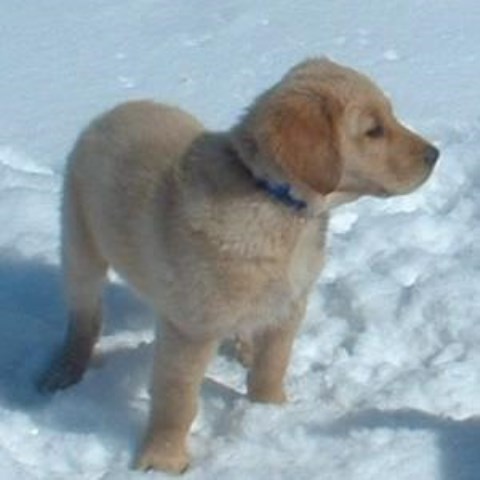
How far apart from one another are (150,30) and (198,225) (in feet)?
12.2

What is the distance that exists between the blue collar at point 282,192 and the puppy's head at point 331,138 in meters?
0.05

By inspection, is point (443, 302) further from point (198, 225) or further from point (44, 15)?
point (44, 15)

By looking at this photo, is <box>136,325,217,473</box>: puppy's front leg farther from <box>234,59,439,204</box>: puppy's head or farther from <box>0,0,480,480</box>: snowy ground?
<box>234,59,439,204</box>: puppy's head

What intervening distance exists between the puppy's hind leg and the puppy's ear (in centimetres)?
106

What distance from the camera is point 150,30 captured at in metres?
7.93

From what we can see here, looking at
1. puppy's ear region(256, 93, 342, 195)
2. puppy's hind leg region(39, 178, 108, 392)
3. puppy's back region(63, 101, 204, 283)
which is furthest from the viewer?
puppy's hind leg region(39, 178, 108, 392)

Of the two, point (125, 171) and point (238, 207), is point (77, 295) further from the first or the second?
point (238, 207)

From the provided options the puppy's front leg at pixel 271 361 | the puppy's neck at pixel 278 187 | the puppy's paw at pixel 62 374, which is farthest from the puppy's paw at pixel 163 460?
the puppy's neck at pixel 278 187

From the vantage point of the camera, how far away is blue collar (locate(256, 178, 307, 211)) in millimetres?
4273

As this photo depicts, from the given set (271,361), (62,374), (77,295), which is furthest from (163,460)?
(77,295)

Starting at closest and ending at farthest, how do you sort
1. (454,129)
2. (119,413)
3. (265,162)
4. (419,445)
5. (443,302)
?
(265,162) → (419,445) → (119,413) → (443,302) → (454,129)

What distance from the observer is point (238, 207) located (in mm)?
4332

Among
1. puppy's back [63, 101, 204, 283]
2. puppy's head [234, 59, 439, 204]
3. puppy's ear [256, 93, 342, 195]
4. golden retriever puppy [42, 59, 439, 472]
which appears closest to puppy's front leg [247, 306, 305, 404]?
golden retriever puppy [42, 59, 439, 472]

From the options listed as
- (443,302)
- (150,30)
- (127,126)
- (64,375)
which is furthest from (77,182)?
(150,30)
